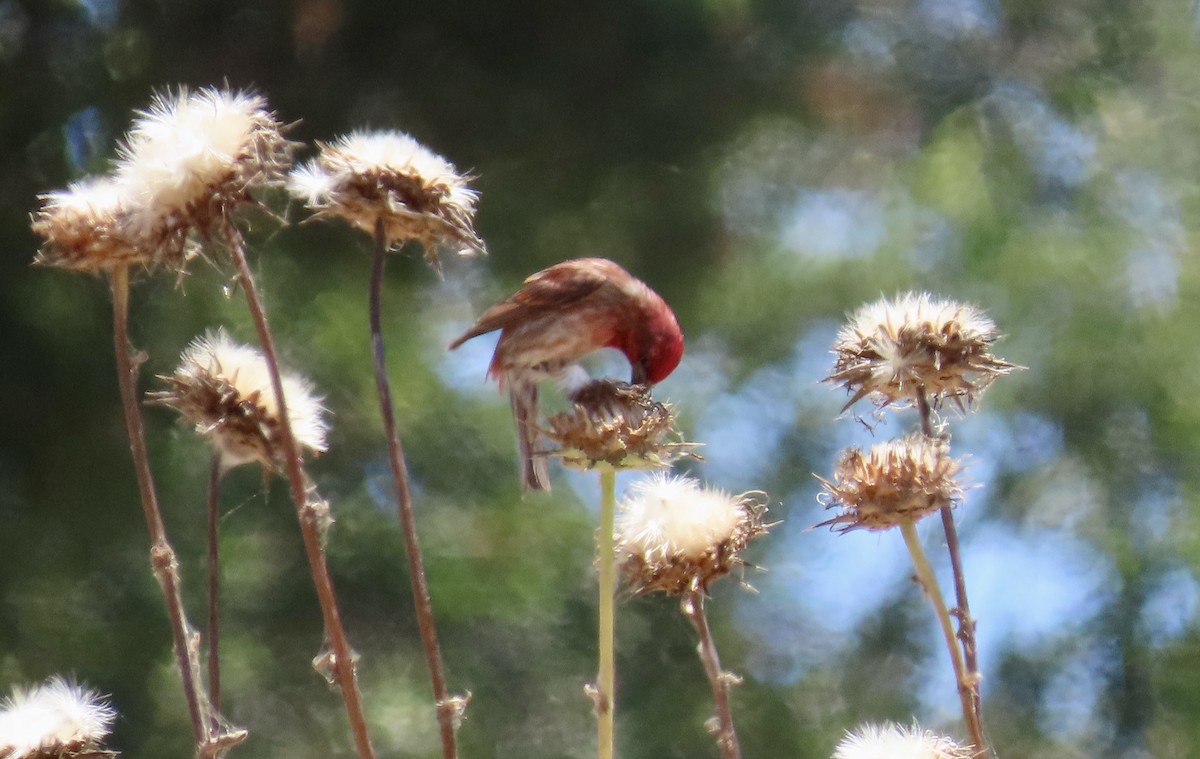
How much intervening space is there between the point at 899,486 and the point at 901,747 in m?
0.20

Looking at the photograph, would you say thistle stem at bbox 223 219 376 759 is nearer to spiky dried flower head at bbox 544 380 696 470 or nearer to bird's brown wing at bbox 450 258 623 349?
spiky dried flower head at bbox 544 380 696 470

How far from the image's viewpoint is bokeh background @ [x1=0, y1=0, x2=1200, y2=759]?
2301 millimetres

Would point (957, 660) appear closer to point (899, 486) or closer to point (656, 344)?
point (899, 486)

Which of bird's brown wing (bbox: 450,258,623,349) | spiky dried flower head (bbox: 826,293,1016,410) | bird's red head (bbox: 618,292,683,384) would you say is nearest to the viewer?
spiky dried flower head (bbox: 826,293,1016,410)

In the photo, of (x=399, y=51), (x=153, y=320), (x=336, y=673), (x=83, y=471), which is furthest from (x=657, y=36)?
(x=336, y=673)

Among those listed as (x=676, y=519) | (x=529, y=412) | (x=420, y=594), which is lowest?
(x=420, y=594)

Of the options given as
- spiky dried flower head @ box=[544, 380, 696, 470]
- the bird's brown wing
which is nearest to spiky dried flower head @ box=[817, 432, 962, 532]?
spiky dried flower head @ box=[544, 380, 696, 470]

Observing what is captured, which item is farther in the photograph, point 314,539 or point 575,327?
point 575,327

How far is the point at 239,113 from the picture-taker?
86 centimetres

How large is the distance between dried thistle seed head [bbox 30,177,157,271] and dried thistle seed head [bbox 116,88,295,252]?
0.23 feet

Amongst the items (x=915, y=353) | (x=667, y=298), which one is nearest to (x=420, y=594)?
(x=915, y=353)

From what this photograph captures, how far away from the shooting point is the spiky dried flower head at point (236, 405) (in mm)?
961

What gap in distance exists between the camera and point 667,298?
2.53 metres

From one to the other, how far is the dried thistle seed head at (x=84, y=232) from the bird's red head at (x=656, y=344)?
3.34 ft
